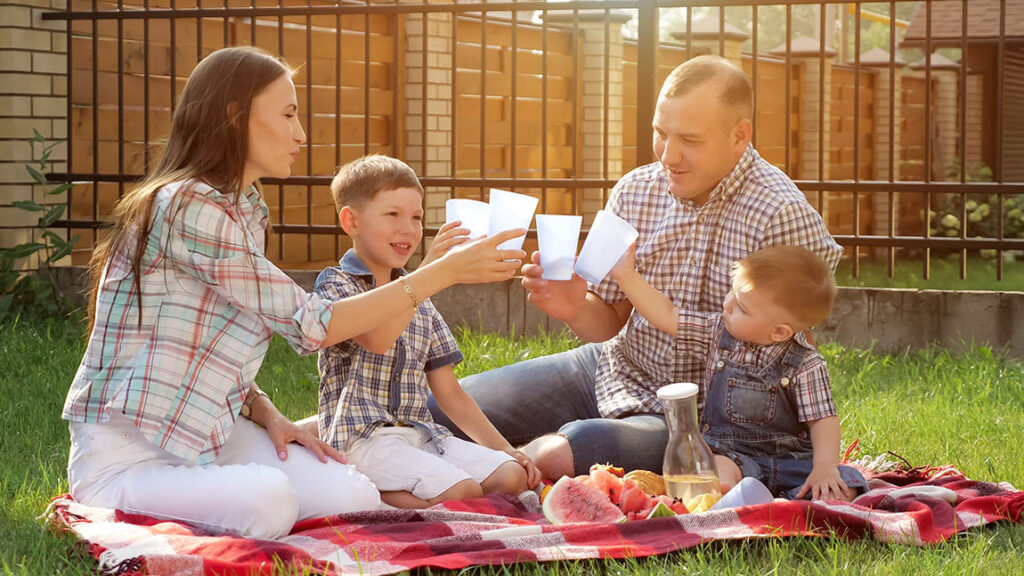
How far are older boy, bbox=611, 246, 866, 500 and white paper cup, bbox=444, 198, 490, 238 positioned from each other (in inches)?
18.3

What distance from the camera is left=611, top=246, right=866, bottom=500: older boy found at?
3.40 metres

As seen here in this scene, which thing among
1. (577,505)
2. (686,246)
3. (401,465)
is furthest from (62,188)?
(577,505)

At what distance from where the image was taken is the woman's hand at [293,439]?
3.38 m


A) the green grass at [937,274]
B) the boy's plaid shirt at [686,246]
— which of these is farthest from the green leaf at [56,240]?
the green grass at [937,274]

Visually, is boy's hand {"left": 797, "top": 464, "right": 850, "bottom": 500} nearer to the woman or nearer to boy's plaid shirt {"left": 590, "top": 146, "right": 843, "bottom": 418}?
boy's plaid shirt {"left": 590, "top": 146, "right": 843, "bottom": 418}

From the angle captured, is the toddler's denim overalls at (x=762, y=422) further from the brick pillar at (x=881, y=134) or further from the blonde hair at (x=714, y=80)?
the brick pillar at (x=881, y=134)

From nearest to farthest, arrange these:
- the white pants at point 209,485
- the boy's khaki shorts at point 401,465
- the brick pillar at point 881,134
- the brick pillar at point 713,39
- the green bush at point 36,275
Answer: the white pants at point 209,485 < the boy's khaki shorts at point 401,465 < the green bush at point 36,275 < the brick pillar at point 713,39 < the brick pillar at point 881,134

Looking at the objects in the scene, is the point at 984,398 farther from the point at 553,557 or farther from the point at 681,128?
the point at 553,557

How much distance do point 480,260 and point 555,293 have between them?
23.5 inches

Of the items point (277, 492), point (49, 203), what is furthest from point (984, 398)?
point (49, 203)

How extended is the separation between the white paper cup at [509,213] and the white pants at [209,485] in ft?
2.53

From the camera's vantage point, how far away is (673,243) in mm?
3875

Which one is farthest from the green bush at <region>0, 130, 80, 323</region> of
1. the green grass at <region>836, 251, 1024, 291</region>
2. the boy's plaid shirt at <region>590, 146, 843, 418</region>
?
the green grass at <region>836, 251, 1024, 291</region>

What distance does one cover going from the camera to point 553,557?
2.79 metres
